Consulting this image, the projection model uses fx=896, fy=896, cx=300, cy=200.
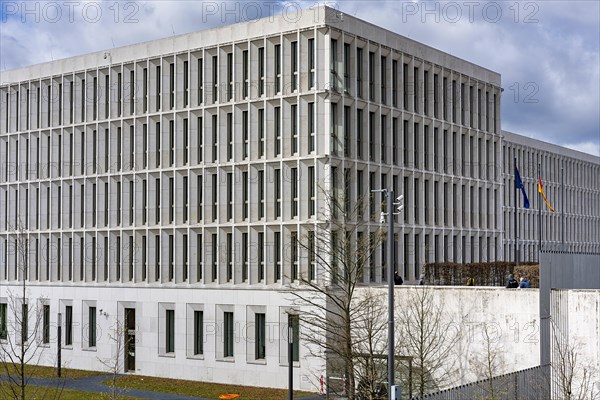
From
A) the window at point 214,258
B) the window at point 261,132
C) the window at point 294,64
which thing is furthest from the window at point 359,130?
the window at point 214,258

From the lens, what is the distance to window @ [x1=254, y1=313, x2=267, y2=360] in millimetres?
49156

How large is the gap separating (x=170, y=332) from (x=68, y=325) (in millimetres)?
9655

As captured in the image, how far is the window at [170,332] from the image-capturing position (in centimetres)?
5344

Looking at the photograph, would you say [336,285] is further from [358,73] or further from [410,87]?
[410,87]

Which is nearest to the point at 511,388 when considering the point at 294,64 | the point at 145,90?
the point at 294,64

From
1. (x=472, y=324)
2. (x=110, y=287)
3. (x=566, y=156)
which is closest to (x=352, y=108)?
→ (x=472, y=324)

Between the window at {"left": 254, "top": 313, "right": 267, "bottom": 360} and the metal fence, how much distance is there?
61.5 feet

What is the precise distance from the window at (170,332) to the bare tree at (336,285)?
33.4ft

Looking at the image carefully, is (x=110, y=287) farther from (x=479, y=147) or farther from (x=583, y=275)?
(x=583, y=275)

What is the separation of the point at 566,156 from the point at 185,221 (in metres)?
61.6

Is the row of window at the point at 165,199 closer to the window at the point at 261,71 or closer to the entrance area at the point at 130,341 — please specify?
the window at the point at 261,71

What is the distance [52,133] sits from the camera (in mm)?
61500

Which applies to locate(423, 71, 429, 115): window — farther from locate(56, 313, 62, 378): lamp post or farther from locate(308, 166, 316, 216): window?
locate(56, 313, 62, 378): lamp post

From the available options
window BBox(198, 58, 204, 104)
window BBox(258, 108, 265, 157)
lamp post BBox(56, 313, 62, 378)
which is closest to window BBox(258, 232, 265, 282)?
window BBox(258, 108, 265, 157)
